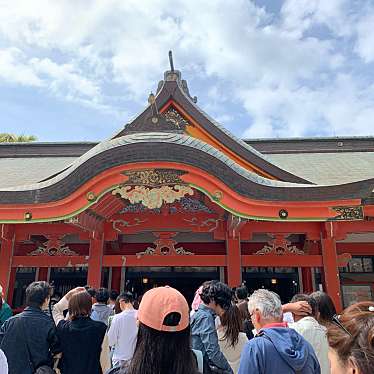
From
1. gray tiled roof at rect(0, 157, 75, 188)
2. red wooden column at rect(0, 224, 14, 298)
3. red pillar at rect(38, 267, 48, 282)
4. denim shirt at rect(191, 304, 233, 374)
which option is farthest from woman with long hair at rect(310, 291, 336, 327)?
red pillar at rect(38, 267, 48, 282)

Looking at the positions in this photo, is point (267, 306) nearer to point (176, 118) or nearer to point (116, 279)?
point (176, 118)

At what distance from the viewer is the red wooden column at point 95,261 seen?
6.66 m

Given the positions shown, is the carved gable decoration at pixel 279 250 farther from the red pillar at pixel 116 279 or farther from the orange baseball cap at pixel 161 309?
the orange baseball cap at pixel 161 309

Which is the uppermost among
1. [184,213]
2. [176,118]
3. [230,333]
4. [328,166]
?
[176,118]

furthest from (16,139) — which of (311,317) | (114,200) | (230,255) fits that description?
(311,317)

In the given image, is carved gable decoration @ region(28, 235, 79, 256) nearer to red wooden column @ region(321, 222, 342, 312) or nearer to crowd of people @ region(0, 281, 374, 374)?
crowd of people @ region(0, 281, 374, 374)

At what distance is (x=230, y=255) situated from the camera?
22.1 feet

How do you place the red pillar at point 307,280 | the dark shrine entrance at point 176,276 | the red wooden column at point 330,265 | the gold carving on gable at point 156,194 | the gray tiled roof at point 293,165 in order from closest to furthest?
the gold carving on gable at point 156,194, the red wooden column at point 330,265, the gray tiled roof at point 293,165, the red pillar at point 307,280, the dark shrine entrance at point 176,276

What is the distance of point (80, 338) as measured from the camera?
304cm

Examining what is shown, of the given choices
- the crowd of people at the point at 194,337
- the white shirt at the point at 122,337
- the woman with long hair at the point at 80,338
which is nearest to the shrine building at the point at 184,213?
the crowd of people at the point at 194,337

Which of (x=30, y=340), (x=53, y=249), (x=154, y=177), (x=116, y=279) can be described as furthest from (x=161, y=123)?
(x=30, y=340)

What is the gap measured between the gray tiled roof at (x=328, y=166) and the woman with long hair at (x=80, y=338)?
499cm

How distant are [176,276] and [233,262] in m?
2.22

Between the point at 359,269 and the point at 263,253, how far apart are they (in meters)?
3.00
